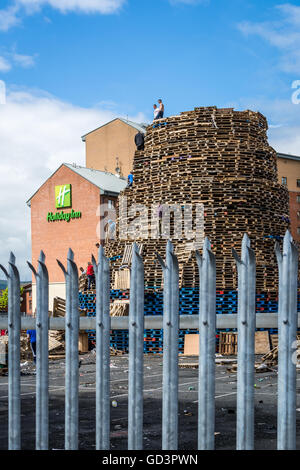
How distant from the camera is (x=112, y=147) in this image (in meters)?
62.1

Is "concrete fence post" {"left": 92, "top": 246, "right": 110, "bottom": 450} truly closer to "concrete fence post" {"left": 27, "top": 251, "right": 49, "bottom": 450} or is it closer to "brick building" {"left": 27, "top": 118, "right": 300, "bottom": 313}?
"concrete fence post" {"left": 27, "top": 251, "right": 49, "bottom": 450}

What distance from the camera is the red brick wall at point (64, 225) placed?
5447 cm

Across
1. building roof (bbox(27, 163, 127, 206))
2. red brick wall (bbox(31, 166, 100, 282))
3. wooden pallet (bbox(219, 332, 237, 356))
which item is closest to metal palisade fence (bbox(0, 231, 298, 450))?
wooden pallet (bbox(219, 332, 237, 356))

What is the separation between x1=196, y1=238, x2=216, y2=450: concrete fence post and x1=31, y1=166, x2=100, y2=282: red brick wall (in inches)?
1935

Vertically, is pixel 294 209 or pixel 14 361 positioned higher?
pixel 294 209

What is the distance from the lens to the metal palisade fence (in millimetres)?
3385

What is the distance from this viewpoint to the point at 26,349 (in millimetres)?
23922

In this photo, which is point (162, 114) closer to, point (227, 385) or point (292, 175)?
point (227, 385)

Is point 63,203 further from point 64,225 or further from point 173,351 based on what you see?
point 173,351

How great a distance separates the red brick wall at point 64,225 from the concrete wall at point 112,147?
21.6 ft

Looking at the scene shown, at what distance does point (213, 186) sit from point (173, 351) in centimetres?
2586

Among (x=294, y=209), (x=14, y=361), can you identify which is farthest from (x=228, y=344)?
(x=294, y=209)

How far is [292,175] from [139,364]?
7341 cm

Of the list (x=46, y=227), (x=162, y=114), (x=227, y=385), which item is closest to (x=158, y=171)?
(x=162, y=114)
